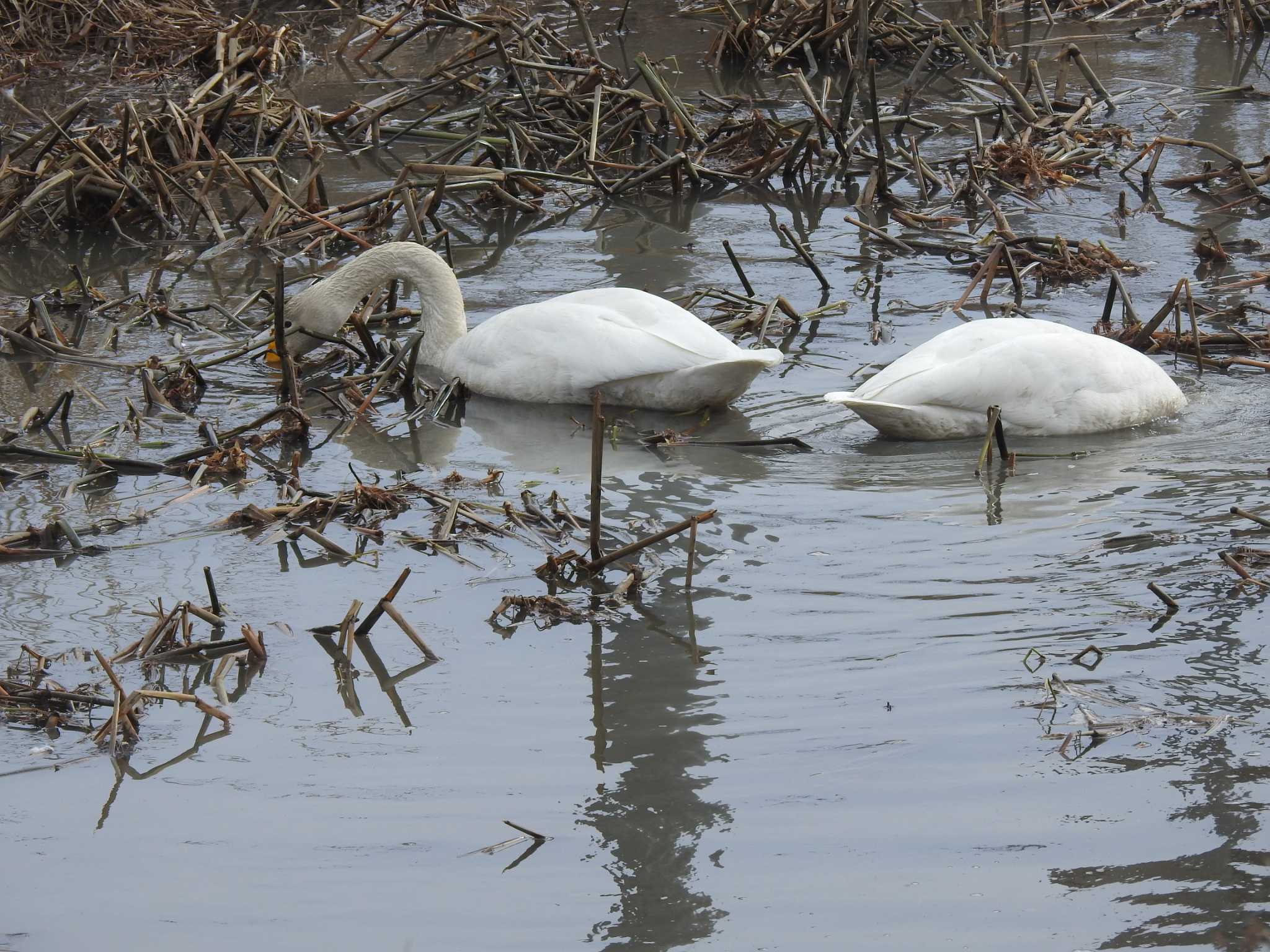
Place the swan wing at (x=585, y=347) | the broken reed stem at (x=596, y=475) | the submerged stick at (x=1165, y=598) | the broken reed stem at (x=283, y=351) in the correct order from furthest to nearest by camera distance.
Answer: the broken reed stem at (x=283, y=351)
the swan wing at (x=585, y=347)
the broken reed stem at (x=596, y=475)
the submerged stick at (x=1165, y=598)

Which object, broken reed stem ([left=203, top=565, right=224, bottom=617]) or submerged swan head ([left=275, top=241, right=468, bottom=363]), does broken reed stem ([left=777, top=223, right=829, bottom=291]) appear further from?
broken reed stem ([left=203, top=565, right=224, bottom=617])

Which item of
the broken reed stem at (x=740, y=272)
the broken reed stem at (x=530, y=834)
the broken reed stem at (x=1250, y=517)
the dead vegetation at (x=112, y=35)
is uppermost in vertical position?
the dead vegetation at (x=112, y=35)

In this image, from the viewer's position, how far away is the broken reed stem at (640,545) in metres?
5.28

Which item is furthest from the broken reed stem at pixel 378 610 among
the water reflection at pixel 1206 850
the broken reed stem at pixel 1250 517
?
the broken reed stem at pixel 1250 517

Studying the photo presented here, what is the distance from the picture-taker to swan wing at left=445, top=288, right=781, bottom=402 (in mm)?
7387

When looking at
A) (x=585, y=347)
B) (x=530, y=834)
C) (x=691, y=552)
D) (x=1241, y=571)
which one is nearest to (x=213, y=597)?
(x=691, y=552)

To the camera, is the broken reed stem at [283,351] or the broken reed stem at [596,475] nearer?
the broken reed stem at [596,475]

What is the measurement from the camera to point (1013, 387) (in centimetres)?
678

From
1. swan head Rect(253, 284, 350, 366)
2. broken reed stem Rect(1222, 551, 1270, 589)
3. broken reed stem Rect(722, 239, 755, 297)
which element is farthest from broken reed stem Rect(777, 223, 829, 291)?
broken reed stem Rect(1222, 551, 1270, 589)

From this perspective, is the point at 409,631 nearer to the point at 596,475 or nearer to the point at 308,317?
the point at 596,475

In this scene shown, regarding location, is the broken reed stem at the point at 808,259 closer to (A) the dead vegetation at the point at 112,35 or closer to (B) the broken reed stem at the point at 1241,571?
(B) the broken reed stem at the point at 1241,571

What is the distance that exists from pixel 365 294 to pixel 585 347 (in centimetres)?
175

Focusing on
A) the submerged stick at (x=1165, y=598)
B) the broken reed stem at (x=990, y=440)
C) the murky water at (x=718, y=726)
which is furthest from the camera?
the broken reed stem at (x=990, y=440)

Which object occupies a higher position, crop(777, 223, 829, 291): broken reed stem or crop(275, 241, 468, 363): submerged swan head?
crop(777, 223, 829, 291): broken reed stem
